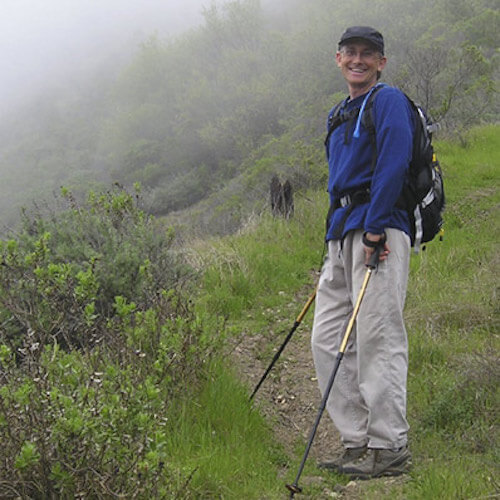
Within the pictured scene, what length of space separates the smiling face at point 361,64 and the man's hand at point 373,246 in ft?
2.66

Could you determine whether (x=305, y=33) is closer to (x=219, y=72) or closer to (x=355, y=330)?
(x=219, y=72)

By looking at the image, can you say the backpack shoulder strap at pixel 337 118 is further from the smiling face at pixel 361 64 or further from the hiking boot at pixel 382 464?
the hiking boot at pixel 382 464

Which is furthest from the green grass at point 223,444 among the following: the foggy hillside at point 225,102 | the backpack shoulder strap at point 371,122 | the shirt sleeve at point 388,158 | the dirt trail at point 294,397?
the foggy hillside at point 225,102

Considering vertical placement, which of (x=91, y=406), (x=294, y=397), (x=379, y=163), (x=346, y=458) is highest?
(x=379, y=163)

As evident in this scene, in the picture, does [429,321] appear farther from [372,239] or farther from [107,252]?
[107,252]

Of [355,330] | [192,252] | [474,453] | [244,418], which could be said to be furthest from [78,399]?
[192,252]

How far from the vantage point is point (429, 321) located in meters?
4.94

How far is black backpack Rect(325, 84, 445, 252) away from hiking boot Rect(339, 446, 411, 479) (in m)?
1.08

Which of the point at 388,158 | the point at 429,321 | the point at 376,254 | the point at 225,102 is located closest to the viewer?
the point at 388,158

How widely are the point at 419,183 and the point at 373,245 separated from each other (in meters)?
0.41

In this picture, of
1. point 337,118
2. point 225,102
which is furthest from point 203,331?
point 225,102

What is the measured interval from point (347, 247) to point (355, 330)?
48 cm

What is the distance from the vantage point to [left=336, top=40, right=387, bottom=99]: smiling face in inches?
130

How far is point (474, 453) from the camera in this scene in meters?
3.22
